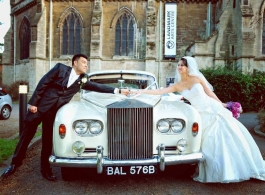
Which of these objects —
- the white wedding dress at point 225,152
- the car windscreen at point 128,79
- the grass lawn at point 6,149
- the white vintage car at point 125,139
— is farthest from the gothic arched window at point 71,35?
the white vintage car at point 125,139

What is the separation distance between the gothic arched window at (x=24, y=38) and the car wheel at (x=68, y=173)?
77.0 ft

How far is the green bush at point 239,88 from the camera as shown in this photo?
14.3 meters

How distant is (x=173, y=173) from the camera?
Answer: 4.34m

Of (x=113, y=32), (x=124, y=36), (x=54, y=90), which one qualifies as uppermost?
(x=113, y=32)

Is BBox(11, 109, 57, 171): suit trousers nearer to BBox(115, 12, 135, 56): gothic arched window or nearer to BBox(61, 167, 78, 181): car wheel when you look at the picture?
BBox(61, 167, 78, 181): car wheel

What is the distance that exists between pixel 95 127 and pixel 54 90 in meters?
1.20

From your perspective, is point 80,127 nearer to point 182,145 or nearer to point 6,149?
point 182,145

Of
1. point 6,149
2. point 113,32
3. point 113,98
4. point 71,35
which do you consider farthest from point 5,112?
point 113,32

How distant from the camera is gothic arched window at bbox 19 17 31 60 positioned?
25.0 meters

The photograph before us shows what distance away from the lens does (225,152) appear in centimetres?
371

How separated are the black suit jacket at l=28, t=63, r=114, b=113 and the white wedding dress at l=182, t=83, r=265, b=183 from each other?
5.68 feet

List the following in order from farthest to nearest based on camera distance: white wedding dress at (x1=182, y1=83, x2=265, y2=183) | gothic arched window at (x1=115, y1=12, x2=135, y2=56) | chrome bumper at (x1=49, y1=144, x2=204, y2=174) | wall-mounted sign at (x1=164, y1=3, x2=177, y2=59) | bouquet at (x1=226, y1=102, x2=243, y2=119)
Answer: gothic arched window at (x1=115, y1=12, x2=135, y2=56) < wall-mounted sign at (x1=164, y1=3, x2=177, y2=59) < bouquet at (x1=226, y1=102, x2=243, y2=119) < white wedding dress at (x1=182, y1=83, x2=265, y2=183) < chrome bumper at (x1=49, y1=144, x2=204, y2=174)

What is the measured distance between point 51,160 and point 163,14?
20203 millimetres

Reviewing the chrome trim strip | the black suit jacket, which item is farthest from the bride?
the black suit jacket
